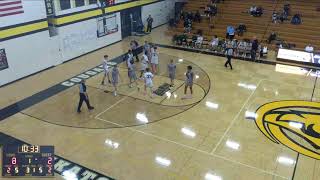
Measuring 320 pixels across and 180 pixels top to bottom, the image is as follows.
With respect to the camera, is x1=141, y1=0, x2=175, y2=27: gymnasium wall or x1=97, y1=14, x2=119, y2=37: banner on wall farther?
x1=141, y1=0, x2=175, y2=27: gymnasium wall

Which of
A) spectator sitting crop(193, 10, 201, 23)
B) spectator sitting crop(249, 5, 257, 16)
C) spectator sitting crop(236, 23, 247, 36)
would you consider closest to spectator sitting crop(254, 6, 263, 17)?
spectator sitting crop(249, 5, 257, 16)

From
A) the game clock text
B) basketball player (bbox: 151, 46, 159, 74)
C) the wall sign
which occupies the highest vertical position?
the wall sign

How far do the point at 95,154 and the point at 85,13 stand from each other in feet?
40.0

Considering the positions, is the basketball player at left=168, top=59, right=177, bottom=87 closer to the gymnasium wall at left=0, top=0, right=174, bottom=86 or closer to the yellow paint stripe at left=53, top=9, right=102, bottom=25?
the gymnasium wall at left=0, top=0, right=174, bottom=86

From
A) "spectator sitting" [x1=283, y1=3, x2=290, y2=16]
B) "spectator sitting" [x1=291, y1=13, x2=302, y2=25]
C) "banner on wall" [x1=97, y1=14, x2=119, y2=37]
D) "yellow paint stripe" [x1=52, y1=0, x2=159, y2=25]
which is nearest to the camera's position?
"yellow paint stripe" [x1=52, y1=0, x2=159, y2=25]

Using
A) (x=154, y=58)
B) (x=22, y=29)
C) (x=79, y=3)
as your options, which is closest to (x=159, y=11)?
(x=79, y=3)

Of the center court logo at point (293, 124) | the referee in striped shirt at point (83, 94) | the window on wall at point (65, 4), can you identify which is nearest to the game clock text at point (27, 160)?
the referee in striped shirt at point (83, 94)

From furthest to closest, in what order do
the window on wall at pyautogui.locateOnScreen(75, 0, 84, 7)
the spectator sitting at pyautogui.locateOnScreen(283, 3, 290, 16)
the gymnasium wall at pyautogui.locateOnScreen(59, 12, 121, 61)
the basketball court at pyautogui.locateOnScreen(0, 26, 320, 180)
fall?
the spectator sitting at pyautogui.locateOnScreen(283, 3, 290, 16) < the window on wall at pyautogui.locateOnScreen(75, 0, 84, 7) < the gymnasium wall at pyautogui.locateOnScreen(59, 12, 121, 61) < the basketball court at pyautogui.locateOnScreen(0, 26, 320, 180)

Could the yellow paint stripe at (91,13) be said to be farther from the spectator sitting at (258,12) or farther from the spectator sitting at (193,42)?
the spectator sitting at (258,12)

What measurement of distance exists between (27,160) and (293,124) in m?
9.73

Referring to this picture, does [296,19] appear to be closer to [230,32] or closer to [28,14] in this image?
[230,32]

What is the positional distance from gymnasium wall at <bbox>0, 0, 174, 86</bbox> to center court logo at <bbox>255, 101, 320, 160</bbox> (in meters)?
12.0

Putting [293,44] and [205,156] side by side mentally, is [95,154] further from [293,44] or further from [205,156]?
[293,44]

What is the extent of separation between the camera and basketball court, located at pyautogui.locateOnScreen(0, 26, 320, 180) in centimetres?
994
